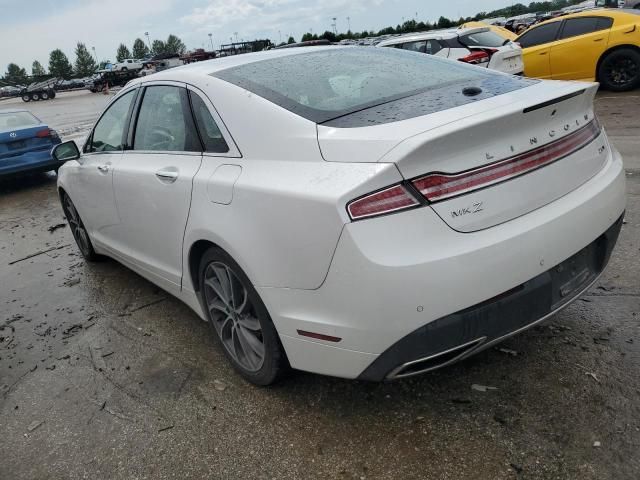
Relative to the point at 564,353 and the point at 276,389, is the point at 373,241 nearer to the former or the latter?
the point at 276,389

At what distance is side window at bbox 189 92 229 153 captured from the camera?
2764 millimetres

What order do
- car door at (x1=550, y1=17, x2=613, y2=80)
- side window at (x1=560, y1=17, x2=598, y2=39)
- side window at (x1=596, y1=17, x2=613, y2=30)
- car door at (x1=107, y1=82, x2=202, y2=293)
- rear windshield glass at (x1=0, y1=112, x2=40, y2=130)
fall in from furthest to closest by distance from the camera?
side window at (x1=560, y1=17, x2=598, y2=39) → car door at (x1=550, y1=17, x2=613, y2=80) → side window at (x1=596, y1=17, x2=613, y2=30) → rear windshield glass at (x1=0, y1=112, x2=40, y2=130) → car door at (x1=107, y1=82, x2=202, y2=293)

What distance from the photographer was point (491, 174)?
6.94 ft

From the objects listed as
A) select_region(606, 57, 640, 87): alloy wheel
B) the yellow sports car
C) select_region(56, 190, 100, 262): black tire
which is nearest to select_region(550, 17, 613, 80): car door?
the yellow sports car

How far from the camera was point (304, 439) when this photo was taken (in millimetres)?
2455

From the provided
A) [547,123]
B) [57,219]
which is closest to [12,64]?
[57,219]

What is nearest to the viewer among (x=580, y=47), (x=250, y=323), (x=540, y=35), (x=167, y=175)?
(x=250, y=323)

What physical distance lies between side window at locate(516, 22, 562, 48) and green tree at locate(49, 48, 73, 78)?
87536mm

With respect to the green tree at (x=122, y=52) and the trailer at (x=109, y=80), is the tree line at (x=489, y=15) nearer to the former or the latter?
the trailer at (x=109, y=80)

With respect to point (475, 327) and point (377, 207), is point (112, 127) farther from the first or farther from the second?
point (475, 327)

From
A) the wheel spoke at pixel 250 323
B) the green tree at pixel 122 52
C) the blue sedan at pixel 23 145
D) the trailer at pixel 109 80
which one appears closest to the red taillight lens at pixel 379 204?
the wheel spoke at pixel 250 323

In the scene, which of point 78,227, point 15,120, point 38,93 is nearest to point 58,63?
point 38,93

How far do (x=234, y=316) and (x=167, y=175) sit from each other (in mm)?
876

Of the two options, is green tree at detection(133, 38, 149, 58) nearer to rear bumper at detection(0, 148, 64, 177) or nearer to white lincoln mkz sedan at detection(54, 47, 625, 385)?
rear bumper at detection(0, 148, 64, 177)
